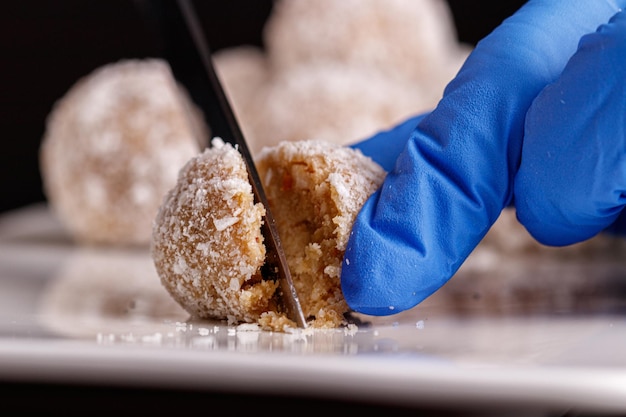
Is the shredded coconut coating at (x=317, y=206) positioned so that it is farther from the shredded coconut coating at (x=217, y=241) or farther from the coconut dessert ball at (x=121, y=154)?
the coconut dessert ball at (x=121, y=154)

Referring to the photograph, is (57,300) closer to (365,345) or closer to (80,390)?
(80,390)

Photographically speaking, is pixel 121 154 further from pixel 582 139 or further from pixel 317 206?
pixel 582 139

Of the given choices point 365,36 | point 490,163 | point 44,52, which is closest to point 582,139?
point 490,163

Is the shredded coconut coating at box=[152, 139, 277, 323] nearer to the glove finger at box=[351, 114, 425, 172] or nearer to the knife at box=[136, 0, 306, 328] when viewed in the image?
the knife at box=[136, 0, 306, 328]

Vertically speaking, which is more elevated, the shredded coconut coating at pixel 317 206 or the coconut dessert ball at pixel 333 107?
the coconut dessert ball at pixel 333 107

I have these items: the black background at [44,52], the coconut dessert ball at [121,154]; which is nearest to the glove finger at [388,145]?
the coconut dessert ball at [121,154]

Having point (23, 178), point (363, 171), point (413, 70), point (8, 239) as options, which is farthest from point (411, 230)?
point (23, 178)
